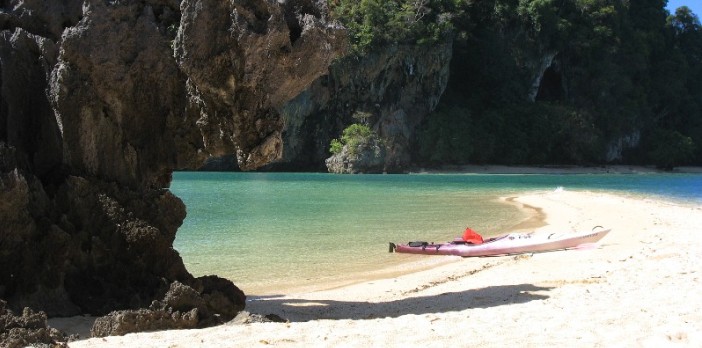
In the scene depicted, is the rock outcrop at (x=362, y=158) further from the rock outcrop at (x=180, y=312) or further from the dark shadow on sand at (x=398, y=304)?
the rock outcrop at (x=180, y=312)

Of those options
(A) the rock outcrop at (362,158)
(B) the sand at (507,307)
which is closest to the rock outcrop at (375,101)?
(A) the rock outcrop at (362,158)

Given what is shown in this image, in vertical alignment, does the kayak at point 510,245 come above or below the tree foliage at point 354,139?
below

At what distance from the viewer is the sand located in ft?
16.4

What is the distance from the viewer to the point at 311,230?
50.5 ft

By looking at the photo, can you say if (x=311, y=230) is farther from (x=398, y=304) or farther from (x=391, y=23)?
(x=391, y=23)

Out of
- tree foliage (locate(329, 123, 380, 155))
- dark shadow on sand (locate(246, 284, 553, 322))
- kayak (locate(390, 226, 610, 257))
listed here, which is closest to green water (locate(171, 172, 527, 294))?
kayak (locate(390, 226, 610, 257))

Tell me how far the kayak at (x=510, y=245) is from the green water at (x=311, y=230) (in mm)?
412

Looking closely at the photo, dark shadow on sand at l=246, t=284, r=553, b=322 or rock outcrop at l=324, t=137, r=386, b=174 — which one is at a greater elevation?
rock outcrop at l=324, t=137, r=386, b=174

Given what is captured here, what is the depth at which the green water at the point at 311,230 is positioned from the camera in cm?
1053

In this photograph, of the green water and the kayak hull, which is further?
the kayak hull

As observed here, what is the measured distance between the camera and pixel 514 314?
583 centimetres

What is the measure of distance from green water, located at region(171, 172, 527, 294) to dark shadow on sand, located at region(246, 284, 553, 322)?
5.07 ft

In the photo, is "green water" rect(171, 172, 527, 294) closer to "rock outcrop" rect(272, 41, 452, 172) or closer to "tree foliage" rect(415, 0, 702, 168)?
"rock outcrop" rect(272, 41, 452, 172)

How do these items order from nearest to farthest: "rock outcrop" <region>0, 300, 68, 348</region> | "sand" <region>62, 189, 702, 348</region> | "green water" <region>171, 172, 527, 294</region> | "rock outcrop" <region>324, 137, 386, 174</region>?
1. "rock outcrop" <region>0, 300, 68, 348</region>
2. "sand" <region>62, 189, 702, 348</region>
3. "green water" <region>171, 172, 527, 294</region>
4. "rock outcrop" <region>324, 137, 386, 174</region>
